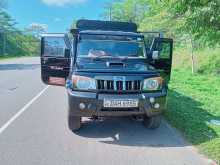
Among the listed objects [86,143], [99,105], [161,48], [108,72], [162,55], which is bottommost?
[86,143]

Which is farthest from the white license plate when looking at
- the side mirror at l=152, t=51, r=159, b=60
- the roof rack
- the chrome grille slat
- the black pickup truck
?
the roof rack

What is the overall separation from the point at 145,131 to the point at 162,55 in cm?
241

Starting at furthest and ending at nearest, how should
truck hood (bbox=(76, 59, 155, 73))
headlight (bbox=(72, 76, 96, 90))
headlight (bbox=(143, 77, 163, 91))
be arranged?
truck hood (bbox=(76, 59, 155, 73))
headlight (bbox=(143, 77, 163, 91))
headlight (bbox=(72, 76, 96, 90))

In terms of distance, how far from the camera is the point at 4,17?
269ft

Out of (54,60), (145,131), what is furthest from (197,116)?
(54,60)

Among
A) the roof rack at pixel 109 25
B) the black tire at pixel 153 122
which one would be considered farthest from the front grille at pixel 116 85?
the roof rack at pixel 109 25

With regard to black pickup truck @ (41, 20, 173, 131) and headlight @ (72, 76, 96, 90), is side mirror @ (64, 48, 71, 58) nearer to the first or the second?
black pickup truck @ (41, 20, 173, 131)

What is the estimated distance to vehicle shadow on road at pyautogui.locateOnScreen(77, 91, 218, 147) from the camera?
707 centimetres

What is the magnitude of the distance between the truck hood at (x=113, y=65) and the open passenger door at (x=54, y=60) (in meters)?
1.22

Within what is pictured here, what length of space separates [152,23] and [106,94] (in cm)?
2232

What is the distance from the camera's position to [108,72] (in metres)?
7.33

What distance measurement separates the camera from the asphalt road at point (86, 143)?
5930 millimetres

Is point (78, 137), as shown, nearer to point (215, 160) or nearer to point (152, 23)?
point (215, 160)

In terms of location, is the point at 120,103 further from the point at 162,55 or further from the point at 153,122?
the point at 162,55
